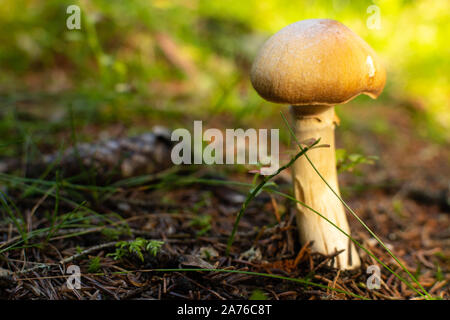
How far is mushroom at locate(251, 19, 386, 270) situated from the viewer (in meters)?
1.42

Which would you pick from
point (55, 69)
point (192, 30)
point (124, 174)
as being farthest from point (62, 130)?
point (192, 30)

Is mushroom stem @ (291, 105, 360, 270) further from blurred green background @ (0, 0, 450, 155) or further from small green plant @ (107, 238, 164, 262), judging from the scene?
blurred green background @ (0, 0, 450, 155)

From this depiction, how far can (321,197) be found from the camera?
5.72 feet

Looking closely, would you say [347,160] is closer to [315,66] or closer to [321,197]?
[321,197]

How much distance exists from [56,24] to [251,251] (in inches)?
178

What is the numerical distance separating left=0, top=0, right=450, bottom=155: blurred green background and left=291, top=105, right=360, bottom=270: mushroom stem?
164cm

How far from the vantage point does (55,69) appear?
14.4 ft

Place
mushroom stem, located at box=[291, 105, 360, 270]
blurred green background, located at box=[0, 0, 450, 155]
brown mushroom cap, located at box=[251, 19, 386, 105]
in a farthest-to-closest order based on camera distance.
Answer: blurred green background, located at box=[0, 0, 450, 155], mushroom stem, located at box=[291, 105, 360, 270], brown mushroom cap, located at box=[251, 19, 386, 105]

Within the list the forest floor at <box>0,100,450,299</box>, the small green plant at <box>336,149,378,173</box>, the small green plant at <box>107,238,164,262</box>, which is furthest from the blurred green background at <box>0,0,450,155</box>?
the small green plant at <box>336,149,378,173</box>

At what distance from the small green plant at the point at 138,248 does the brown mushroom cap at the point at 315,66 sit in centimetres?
92

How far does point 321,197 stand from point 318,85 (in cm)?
65

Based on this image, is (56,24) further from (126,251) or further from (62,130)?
(126,251)

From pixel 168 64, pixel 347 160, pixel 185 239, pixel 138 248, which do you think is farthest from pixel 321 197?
pixel 168 64

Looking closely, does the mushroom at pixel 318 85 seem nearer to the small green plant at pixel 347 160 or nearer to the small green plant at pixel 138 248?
the small green plant at pixel 347 160
